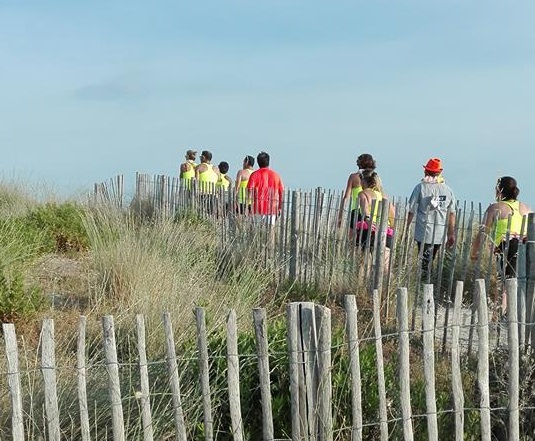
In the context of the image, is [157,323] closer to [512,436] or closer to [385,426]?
[385,426]

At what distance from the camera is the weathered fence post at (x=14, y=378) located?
4.23 m

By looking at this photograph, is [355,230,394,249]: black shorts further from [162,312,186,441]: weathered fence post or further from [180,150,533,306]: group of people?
[162,312,186,441]: weathered fence post

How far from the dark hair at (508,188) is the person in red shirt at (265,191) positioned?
2687mm

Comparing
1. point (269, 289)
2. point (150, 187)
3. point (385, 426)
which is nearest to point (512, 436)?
point (385, 426)

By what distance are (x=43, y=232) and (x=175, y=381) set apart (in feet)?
21.1

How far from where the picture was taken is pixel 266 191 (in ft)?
35.6

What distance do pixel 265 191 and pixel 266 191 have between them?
0.03 meters

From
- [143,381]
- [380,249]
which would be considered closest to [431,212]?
[380,249]

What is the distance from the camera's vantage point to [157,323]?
246 inches

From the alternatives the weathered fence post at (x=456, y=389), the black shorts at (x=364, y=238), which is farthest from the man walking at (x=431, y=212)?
the weathered fence post at (x=456, y=389)

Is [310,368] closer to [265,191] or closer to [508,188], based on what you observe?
[508,188]

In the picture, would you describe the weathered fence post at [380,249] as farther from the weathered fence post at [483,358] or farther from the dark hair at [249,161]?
the dark hair at [249,161]

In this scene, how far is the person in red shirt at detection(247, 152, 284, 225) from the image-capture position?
34.5 ft

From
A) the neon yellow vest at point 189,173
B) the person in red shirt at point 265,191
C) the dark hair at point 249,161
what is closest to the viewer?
the person in red shirt at point 265,191
